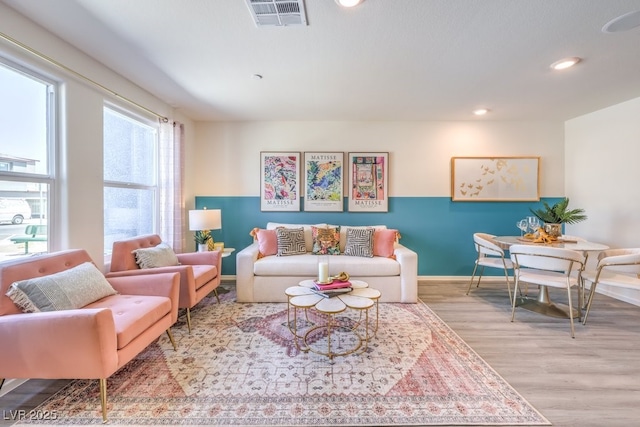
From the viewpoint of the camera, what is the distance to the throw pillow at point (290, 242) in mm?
3590

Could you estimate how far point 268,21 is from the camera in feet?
6.15

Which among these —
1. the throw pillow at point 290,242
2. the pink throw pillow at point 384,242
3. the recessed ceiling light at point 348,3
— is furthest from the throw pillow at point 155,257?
the recessed ceiling light at point 348,3

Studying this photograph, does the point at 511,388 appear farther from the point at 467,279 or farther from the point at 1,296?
the point at 1,296

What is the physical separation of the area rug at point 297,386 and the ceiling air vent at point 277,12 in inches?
99.5

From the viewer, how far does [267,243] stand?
12.0 feet

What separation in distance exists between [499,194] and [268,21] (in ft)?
13.3

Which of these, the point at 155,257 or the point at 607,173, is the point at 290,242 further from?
the point at 607,173

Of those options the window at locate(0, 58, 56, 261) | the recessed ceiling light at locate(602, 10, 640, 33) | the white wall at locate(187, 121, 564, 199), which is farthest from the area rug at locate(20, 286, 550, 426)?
the recessed ceiling light at locate(602, 10, 640, 33)

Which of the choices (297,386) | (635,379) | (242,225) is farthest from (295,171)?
(635,379)

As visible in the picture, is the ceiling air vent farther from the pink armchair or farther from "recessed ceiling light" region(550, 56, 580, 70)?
"recessed ceiling light" region(550, 56, 580, 70)

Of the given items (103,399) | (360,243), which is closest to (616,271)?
(360,243)

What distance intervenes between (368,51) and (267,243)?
256 centimetres

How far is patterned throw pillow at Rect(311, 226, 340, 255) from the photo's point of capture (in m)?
3.69

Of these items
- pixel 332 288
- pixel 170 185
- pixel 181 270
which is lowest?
pixel 332 288
